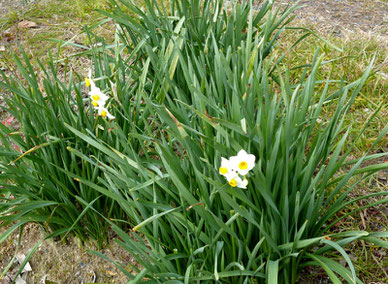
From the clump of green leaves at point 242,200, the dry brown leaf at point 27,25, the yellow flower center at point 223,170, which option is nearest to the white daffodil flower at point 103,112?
the clump of green leaves at point 242,200

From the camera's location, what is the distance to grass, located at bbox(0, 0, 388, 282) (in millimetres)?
1753

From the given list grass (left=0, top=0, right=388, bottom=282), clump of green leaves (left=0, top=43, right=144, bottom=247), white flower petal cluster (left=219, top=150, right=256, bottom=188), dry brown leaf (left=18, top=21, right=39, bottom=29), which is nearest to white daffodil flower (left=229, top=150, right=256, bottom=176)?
white flower petal cluster (left=219, top=150, right=256, bottom=188)

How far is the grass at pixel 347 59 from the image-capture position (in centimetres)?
175

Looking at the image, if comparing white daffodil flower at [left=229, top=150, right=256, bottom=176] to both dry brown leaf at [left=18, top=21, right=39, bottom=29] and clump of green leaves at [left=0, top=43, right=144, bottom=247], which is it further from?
dry brown leaf at [left=18, top=21, right=39, bottom=29]

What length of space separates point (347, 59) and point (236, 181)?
1.85m

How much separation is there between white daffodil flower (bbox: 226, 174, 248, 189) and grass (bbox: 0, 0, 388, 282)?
2.07 feet

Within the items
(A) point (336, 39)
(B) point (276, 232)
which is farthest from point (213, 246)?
(A) point (336, 39)

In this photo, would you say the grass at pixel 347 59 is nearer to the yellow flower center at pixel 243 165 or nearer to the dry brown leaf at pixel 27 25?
the dry brown leaf at pixel 27 25

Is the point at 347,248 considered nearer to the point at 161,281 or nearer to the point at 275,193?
the point at 275,193

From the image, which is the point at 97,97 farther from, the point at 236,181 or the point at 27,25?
the point at 27,25

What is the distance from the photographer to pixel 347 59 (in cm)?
279

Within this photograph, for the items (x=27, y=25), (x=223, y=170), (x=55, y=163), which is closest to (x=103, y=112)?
(x=55, y=163)

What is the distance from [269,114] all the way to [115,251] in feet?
3.35

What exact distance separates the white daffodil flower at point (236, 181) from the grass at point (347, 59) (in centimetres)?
63
